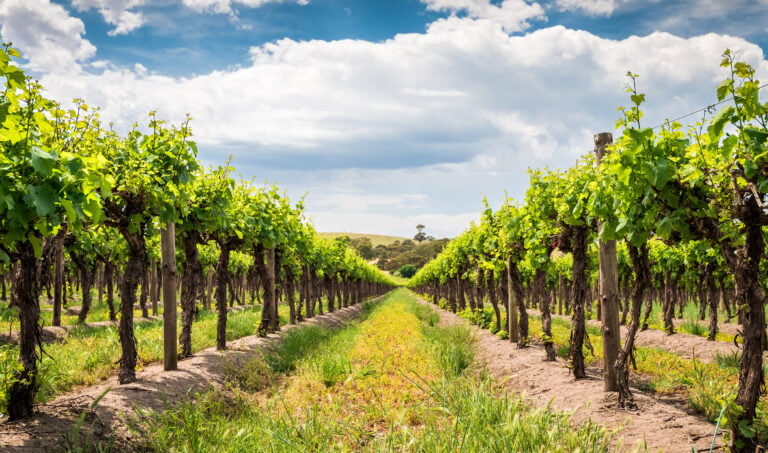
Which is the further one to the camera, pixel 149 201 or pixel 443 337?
pixel 443 337

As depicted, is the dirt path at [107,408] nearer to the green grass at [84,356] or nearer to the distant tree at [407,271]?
the green grass at [84,356]

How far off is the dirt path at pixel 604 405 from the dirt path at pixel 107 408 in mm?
4752

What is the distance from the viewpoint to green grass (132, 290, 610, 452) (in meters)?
3.75

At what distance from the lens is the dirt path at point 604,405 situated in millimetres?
4605

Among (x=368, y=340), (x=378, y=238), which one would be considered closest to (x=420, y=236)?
(x=378, y=238)

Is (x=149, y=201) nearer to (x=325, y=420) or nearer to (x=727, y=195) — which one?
(x=325, y=420)

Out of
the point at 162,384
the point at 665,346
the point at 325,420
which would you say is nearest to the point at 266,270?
the point at 162,384

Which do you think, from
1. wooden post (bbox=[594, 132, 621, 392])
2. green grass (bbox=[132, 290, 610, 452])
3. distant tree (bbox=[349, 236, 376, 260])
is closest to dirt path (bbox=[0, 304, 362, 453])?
green grass (bbox=[132, 290, 610, 452])

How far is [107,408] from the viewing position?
5.68 meters

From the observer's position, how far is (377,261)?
139625 mm

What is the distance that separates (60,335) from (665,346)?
19311 millimetres

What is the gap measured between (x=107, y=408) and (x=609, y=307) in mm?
7218

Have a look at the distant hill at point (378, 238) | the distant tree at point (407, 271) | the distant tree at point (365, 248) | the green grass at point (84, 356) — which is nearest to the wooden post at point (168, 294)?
the green grass at point (84, 356)

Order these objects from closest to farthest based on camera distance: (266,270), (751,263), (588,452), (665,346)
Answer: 1. (588,452)
2. (751,263)
3. (266,270)
4. (665,346)
